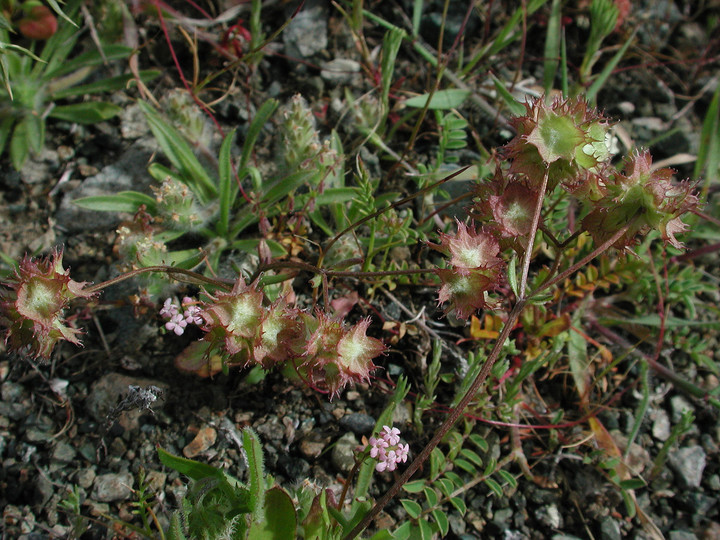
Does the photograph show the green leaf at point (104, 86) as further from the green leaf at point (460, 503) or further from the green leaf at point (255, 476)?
the green leaf at point (460, 503)

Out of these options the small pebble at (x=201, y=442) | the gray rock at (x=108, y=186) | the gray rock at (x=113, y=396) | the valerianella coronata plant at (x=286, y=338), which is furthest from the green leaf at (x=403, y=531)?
the gray rock at (x=108, y=186)

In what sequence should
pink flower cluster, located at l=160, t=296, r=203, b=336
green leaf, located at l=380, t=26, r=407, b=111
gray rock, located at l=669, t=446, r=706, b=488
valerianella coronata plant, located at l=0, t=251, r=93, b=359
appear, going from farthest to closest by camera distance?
green leaf, located at l=380, t=26, r=407, b=111
gray rock, located at l=669, t=446, r=706, b=488
pink flower cluster, located at l=160, t=296, r=203, b=336
valerianella coronata plant, located at l=0, t=251, r=93, b=359

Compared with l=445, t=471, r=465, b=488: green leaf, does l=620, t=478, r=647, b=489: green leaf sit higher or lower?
lower

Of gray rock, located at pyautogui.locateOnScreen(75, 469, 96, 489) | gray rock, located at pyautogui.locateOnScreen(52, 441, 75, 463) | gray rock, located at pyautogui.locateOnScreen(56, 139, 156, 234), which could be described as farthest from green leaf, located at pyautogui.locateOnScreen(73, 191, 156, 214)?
gray rock, located at pyautogui.locateOnScreen(75, 469, 96, 489)

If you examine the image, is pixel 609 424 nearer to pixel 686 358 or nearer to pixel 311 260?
pixel 686 358

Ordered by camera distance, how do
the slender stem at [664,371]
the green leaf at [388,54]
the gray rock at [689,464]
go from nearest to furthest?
the gray rock at [689,464], the slender stem at [664,371], the green leaf at [388,54]

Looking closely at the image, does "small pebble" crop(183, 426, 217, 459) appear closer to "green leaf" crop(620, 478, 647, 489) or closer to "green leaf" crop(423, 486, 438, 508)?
"green leaf" crop(423, 486, 438, 508)

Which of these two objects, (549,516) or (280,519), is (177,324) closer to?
(280,519)

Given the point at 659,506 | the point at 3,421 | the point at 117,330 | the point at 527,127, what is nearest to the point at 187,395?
the point at 117,330
